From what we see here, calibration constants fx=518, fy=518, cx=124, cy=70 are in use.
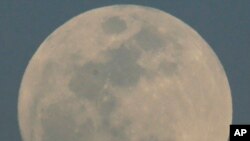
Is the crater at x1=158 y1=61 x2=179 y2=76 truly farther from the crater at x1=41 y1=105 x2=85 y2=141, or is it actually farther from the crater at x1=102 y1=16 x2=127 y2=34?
the crater at x1=41 y1=105 x2=85 y2=141

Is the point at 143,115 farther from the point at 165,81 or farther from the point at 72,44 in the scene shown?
the point at 72,44

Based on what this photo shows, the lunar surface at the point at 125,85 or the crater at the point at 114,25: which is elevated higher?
the crater at the point at 114,25

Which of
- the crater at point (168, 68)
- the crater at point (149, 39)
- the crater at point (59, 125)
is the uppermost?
the crater at point (149, 39)

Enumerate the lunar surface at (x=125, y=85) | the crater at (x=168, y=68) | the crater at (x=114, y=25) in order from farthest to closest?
the crater at (x=114, y=25) → the crater at (x=168, y=68) → the lunar surface at (x=125, y=85)

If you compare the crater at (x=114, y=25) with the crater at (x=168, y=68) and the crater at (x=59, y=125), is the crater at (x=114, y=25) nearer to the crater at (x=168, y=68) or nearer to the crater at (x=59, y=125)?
the crater at (x=168, y=68)

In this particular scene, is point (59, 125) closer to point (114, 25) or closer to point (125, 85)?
point (125, 85)

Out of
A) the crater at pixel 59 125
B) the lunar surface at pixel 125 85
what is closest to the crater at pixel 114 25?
the lunar surface at pixel 125 85
